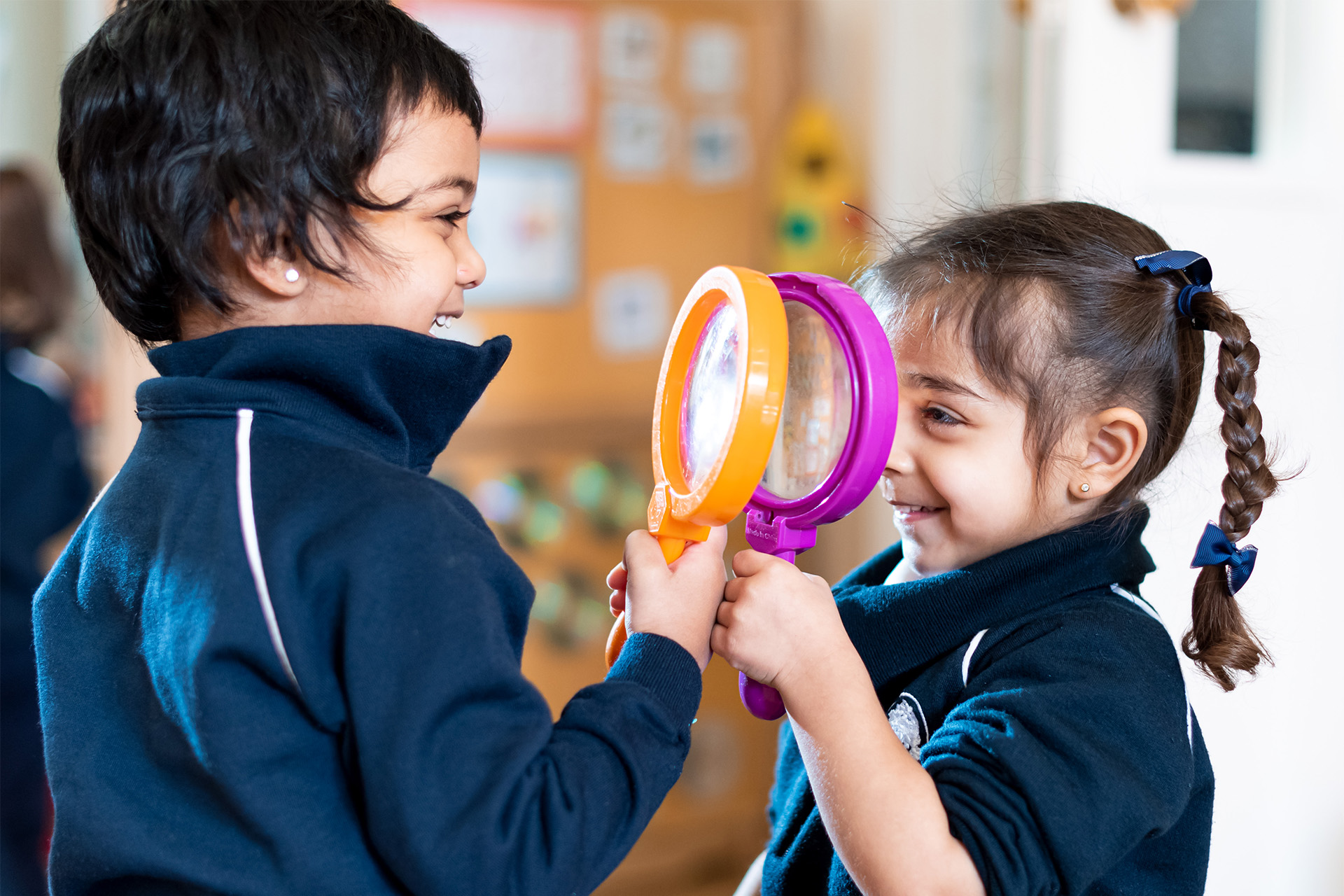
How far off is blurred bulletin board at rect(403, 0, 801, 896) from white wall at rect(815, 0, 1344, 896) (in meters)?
0.87

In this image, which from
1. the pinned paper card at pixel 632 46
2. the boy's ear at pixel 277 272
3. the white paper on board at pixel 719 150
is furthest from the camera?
the white paper on board at pixel 719 150

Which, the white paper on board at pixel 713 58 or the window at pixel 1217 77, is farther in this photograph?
the white paper on board at pixel 713 58

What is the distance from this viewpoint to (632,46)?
2.40m

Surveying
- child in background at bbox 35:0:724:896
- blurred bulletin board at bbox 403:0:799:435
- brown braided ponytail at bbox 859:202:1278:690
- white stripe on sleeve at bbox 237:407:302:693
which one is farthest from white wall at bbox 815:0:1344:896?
white stripe on sleeve at bbox 237:407:302:693

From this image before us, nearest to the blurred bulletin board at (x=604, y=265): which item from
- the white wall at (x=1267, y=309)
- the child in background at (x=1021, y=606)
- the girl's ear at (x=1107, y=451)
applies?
the white wall at (x=1267, y=309)

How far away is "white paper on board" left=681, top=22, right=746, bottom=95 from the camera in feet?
8.05

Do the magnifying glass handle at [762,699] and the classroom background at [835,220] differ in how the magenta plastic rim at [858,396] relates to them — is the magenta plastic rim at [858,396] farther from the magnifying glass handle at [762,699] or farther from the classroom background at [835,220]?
the classroom background at [835,220]

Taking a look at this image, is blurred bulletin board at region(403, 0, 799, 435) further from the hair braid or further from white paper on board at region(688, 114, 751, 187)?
the hair braid

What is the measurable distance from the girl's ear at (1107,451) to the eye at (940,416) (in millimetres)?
103

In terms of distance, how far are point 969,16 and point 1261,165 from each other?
2.18 ft

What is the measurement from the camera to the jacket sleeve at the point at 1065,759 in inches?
28.8

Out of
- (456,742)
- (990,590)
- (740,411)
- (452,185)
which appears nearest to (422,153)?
(452,185)

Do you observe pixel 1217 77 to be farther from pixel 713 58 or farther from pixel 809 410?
pixel 809 410

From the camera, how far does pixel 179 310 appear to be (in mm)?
803
